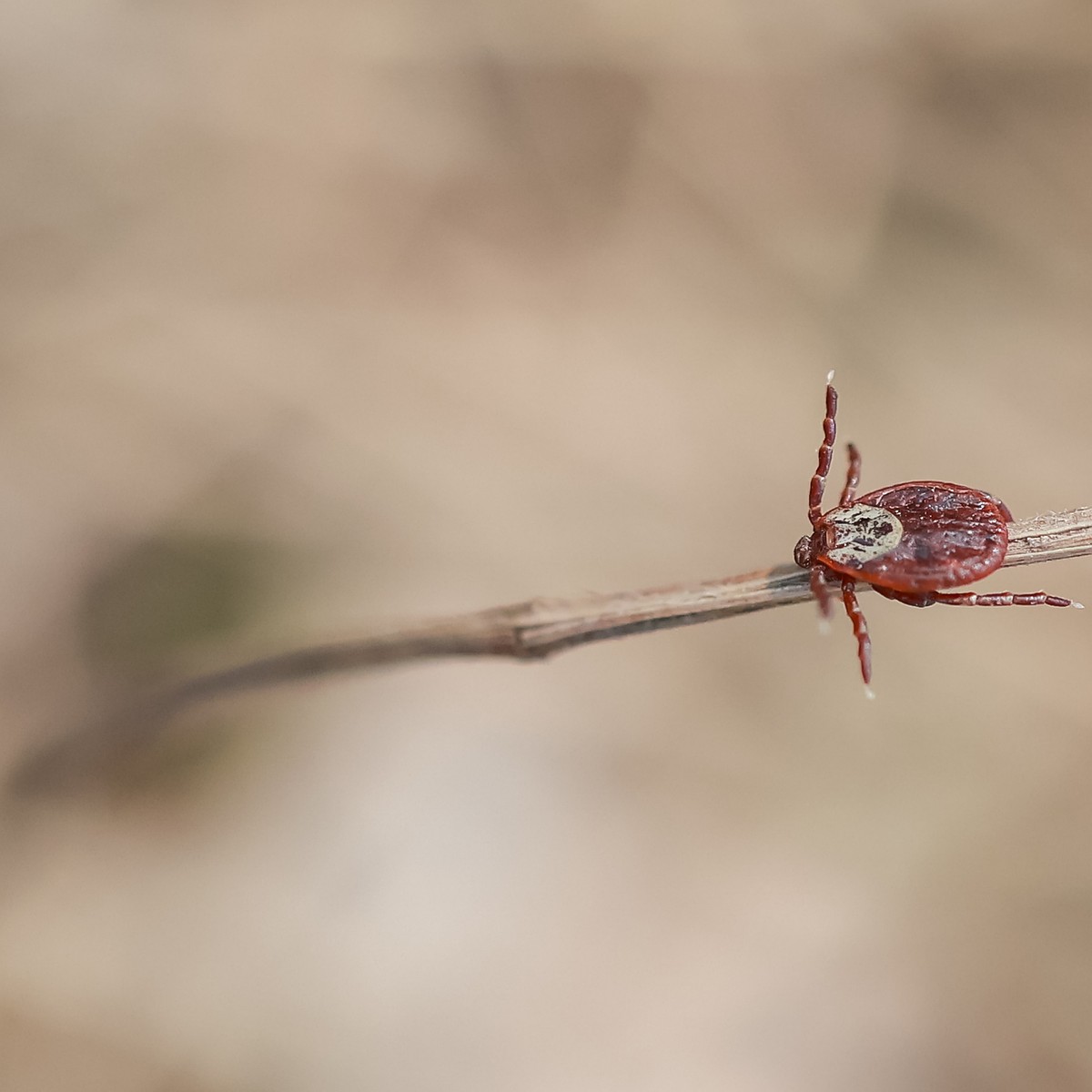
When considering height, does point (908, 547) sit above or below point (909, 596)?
above

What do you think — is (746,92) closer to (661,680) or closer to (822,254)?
(822,254)

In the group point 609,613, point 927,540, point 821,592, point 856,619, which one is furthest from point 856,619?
point 609,613

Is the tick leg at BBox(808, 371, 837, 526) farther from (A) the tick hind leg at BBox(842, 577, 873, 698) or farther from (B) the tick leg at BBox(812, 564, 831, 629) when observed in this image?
(B) the tick leg at BBox(812, 564, 831, 629)

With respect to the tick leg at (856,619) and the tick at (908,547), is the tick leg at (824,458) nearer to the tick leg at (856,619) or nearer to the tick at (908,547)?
the tick at (908,547)

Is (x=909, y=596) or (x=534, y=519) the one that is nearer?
(x=909, y=596)

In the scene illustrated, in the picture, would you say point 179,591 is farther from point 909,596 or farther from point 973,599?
point 973,599

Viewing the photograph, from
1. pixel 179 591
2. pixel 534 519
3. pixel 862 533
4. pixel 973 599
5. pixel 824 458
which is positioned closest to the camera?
pixel 973 599
